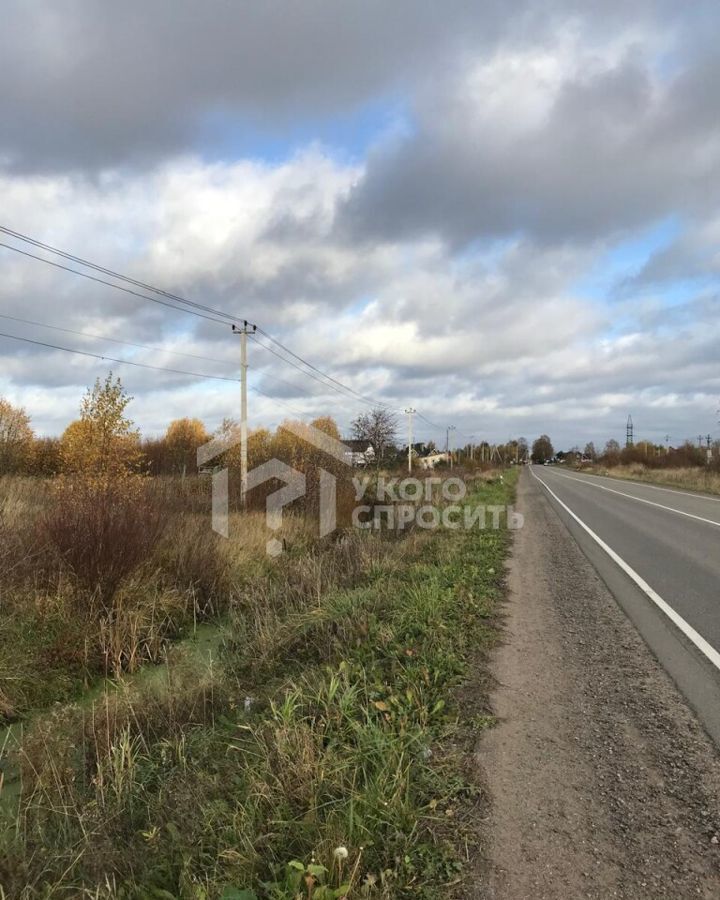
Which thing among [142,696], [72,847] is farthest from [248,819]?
[142,696]

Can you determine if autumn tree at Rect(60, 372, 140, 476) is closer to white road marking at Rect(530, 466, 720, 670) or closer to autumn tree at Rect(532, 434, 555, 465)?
white road marking at Rect(530, 466, 720, 670)

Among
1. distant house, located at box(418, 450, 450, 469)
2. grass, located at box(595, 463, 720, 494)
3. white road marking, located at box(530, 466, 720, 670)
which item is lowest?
white road marking, located at box(530, 466, 720, 670)

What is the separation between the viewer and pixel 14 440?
1160 inches

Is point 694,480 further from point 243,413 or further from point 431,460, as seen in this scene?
point 431,460

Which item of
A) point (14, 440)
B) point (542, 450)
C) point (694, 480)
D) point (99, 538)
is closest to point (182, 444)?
point (14, 440)

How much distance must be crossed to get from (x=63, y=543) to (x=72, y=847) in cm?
579

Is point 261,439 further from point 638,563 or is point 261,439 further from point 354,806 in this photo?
point 354,806

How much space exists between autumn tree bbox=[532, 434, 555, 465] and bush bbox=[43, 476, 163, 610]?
179 metres

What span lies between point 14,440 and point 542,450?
166m

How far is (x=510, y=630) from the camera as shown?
638 cm

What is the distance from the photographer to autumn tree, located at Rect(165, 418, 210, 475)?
42.8 m

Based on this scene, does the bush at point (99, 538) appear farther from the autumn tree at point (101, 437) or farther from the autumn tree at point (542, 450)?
the autumn tree at point (542, 450)
